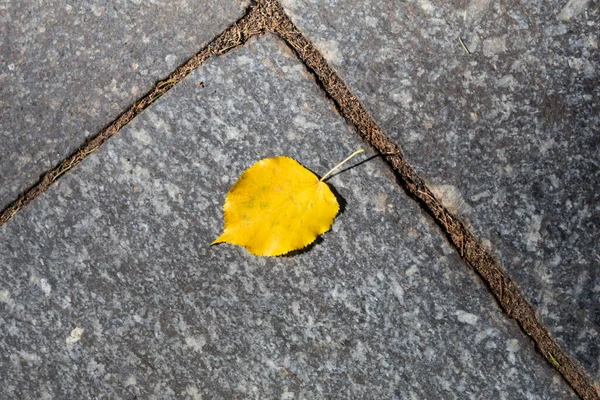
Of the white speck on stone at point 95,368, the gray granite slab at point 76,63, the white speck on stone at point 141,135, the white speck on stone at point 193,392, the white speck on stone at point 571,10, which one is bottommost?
the white speck on stone at point 193,392

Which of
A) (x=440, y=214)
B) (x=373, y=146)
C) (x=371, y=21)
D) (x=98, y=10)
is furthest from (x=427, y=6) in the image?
(x=98, y=10)

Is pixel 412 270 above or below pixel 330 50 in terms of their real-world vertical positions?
below

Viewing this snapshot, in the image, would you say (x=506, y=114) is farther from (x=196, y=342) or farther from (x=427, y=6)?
(x=196, y=342)

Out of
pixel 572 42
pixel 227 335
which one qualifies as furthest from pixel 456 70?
pixel 227 335

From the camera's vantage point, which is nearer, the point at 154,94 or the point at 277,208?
the point at 277,208

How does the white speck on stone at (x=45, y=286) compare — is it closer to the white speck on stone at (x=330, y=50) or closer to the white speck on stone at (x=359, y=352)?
the white speck on stone at (x=359, y=352)

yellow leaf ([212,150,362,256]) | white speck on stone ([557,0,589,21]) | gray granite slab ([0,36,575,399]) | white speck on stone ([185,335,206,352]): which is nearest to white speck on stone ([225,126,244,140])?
gray granite slab ([0,36,575,399])

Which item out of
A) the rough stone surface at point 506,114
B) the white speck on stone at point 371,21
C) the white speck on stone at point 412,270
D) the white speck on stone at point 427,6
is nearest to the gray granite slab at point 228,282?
the white speck on stone at point 412,270

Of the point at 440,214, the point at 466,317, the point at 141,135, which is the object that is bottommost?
the point at 466,317
